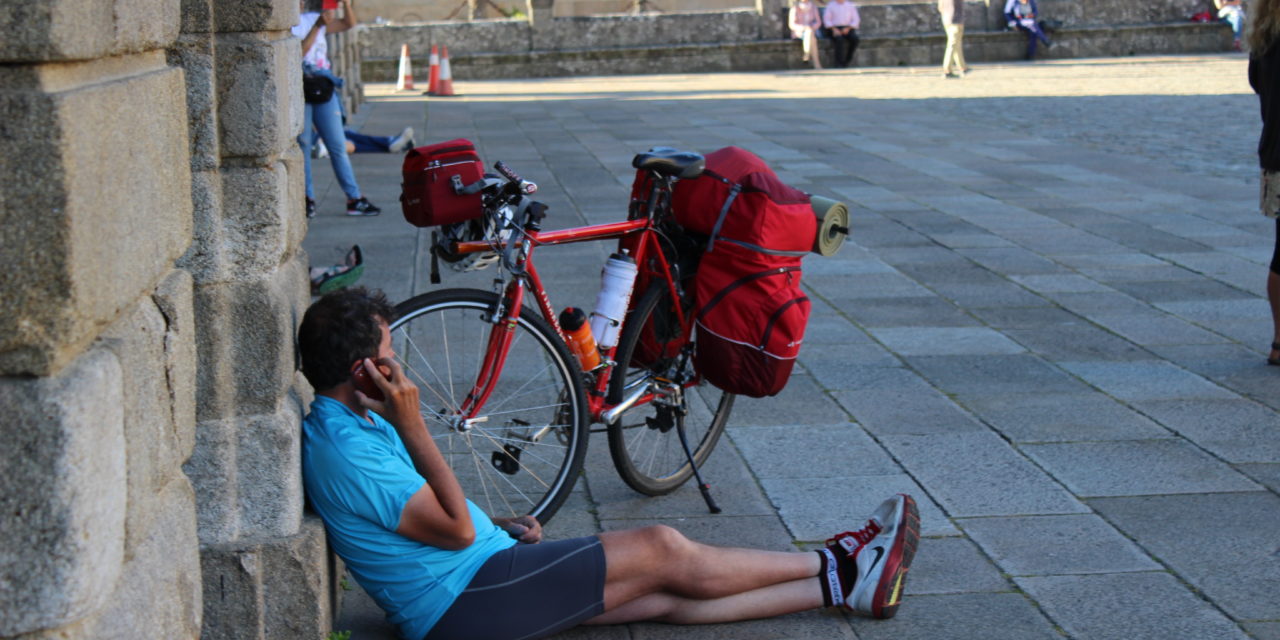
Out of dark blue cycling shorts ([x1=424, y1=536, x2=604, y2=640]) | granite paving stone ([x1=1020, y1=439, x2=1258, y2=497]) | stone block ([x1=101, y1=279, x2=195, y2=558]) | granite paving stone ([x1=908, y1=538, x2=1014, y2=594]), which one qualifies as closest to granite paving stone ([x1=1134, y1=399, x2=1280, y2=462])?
granite paving stone ([x1=1020, y1=439, x2=1258, y2=497])

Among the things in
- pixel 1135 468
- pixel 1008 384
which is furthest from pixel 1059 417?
pixel 1135 468

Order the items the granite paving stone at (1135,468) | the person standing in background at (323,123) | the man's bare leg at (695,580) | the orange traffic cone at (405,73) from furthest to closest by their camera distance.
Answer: the orange traffic cone at (405,73) → the person standing in background at (323,123) → the granite paving stone at (1135,468) → the man's bare leg at (695,580)

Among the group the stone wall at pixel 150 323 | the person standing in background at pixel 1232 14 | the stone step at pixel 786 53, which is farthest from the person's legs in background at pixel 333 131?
the person standing in background at pixel 1232 14

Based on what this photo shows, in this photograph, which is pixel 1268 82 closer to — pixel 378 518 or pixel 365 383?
pixel 365 383

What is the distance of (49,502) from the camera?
1.76m

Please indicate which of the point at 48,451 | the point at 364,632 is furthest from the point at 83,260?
the point at 364,632

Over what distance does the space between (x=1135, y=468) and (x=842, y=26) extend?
23.9 meters

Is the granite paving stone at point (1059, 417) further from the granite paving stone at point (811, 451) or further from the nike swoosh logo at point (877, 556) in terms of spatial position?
the nike swoosh logo at point (877, 556)

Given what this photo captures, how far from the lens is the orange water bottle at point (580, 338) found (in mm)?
4066

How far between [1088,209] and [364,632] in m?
7.94

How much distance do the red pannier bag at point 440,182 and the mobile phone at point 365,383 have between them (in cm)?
64

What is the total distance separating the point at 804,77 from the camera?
2547 centimetres

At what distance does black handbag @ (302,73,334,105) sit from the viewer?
30.9ft

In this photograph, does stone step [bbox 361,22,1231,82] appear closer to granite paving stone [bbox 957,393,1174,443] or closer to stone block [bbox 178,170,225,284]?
granite paving stone [bbox 957,393,1174,443]
